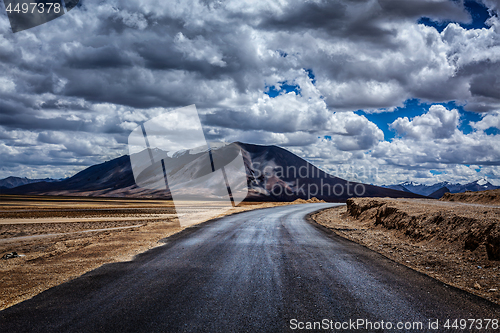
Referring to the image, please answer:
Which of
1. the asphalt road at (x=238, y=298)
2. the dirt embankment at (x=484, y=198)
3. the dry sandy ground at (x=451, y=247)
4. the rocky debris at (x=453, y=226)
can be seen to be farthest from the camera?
the dirt embankment at (x=484, y=198)

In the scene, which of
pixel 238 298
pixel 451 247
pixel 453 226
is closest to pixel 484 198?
pixel 453 226

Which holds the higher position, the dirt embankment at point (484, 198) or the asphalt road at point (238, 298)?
the asphalt road at point (238, 298)

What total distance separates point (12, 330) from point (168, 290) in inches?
112

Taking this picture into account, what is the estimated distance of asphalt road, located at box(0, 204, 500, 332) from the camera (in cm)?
528

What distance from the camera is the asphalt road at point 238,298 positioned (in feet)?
17.3

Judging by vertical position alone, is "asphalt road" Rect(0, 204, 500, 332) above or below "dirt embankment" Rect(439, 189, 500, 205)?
above

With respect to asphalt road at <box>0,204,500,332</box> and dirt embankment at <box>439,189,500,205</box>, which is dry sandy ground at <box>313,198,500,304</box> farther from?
dirt embankment at <box>439,189,500,205</box>

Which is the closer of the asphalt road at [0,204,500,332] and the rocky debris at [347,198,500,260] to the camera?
the asphalt road at [0,204,500,332]

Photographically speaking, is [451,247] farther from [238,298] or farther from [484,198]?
[484,198]

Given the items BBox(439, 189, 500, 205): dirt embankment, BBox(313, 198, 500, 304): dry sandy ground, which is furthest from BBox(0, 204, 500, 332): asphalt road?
BBox(439, 189, 500, 205): dirt embankment

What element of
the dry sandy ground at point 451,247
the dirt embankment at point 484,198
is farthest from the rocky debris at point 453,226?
the dirt embankment at point 484,198

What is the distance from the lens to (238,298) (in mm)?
6461

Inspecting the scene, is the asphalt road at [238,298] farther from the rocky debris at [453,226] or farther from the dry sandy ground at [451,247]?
the rocky debris at [453,226]

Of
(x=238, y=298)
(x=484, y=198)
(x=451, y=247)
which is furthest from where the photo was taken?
(x=484, y=198)
